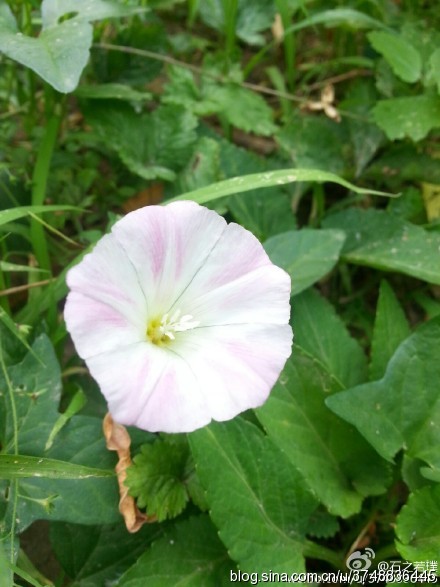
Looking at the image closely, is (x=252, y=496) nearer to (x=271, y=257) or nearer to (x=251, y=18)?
(x=271, y=257)

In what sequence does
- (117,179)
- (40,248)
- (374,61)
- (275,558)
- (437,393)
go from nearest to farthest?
(275,558)
(437,393)
(40,248)
(117,179)
(374,61)

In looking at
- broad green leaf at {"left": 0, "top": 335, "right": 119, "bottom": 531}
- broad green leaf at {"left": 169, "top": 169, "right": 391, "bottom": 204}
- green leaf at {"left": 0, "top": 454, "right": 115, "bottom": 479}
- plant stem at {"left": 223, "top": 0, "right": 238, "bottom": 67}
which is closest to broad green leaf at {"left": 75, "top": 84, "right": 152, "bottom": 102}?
plant stem at {"left": 223, "top": 0, "right": 238, "bottom": 67}

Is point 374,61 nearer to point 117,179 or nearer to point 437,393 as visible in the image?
point 117,179

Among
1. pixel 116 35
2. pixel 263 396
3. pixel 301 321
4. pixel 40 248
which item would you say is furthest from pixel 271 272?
pixel 116 35

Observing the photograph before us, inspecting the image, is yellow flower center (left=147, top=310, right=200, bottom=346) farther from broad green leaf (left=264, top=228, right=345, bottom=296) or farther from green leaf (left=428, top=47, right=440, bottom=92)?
green leaf (left=428, top=47, right=440, bottom=92)

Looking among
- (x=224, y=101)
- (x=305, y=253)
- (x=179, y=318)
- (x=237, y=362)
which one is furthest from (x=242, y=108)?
(x=237, y=362)

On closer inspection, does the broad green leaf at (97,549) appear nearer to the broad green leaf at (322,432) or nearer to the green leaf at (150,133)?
the broad green leaf at (322,432)

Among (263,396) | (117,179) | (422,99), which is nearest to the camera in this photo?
(263,396)
